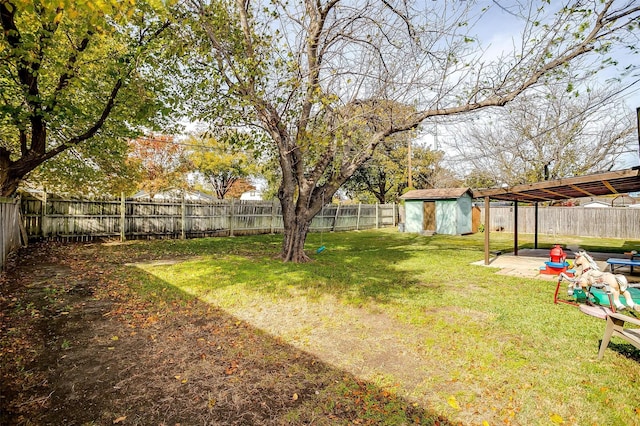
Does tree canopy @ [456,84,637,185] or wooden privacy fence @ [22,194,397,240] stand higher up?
tree canopy @ [456,84,637,185]

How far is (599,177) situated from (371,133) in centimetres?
504

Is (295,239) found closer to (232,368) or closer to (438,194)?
(232,368)

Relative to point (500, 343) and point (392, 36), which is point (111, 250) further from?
point (500, 343)

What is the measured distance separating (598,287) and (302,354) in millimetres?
4366

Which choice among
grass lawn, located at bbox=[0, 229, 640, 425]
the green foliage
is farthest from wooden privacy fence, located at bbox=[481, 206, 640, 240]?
the green foliage

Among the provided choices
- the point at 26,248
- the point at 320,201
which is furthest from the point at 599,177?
the point at 26,248

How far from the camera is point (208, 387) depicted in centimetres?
275

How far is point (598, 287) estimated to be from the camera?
14.7ft

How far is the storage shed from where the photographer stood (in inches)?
688

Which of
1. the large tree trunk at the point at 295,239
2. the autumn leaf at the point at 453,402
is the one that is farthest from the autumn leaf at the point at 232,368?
the large tree trunk at the point at 295,239

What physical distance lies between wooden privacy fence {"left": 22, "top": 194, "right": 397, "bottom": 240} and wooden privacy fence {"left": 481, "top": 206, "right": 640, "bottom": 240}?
1080 centimetres

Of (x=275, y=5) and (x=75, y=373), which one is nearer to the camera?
(x=75, y=373)

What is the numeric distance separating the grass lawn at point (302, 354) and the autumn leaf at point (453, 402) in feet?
0.07

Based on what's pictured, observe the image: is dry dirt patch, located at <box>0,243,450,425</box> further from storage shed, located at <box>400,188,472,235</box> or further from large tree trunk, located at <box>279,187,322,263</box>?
storage shed, located at <box>400,188,472,235</box>
